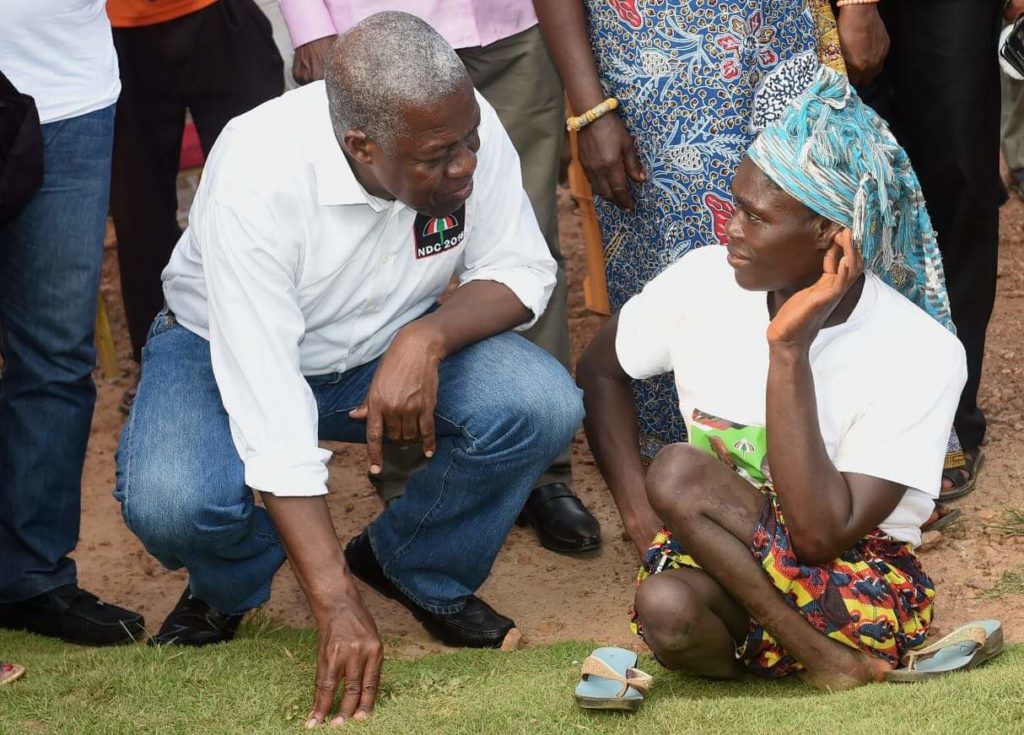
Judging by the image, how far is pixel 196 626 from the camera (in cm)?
342

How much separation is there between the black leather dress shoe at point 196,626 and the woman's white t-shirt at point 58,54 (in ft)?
3.90

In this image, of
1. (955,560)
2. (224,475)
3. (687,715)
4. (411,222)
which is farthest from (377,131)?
(955,560)

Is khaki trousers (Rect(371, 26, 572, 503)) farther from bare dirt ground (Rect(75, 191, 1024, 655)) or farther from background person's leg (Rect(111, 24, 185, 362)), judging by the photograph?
background person's leg (Rect(111, 24, 185, 362))

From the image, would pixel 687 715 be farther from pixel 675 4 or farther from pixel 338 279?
pixel 675 4

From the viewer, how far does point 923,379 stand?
2.71m

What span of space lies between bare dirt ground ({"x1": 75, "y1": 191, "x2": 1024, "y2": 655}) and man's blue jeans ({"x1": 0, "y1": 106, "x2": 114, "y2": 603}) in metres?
0.44

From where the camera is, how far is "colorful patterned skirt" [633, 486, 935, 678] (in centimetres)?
270

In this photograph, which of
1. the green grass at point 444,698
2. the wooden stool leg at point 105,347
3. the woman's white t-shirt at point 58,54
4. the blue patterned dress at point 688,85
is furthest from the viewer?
the wooden stool leg at point 105,347

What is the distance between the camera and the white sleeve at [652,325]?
3.03m

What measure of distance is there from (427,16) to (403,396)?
1.21m

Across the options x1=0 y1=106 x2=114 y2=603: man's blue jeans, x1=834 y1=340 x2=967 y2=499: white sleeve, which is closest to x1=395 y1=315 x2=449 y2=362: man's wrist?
x1=0 y1=106 x2=114 y2=603: man's blue jeans

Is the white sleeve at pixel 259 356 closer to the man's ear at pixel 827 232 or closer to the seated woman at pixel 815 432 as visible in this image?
the seated woman at pixel 815 432

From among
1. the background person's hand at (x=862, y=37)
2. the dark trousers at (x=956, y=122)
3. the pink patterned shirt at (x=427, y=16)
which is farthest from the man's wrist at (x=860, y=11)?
the pink patterned shirt at (x=427, y=16)

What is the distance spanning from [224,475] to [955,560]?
5.91 feet
